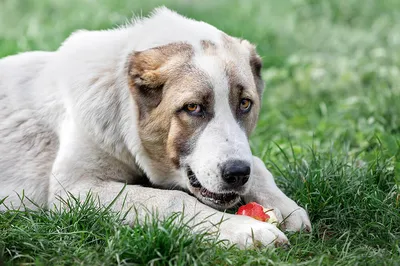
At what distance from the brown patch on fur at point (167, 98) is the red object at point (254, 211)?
476mm

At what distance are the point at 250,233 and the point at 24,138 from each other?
5.76 ft

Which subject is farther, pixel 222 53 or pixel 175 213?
pixel 222 53

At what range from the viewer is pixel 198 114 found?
13.8ft

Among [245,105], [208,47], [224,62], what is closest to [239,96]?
[245,105]

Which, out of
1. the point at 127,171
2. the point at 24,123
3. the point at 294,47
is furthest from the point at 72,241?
the point at 294,47

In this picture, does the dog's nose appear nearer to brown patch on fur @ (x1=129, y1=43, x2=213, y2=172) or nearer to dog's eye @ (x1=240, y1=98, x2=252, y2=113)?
brown patch on fur @ (x1=129, y1=43, x2=213, y2=172)

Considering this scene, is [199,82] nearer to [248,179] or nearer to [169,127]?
[169,127]

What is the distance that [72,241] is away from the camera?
3812mm

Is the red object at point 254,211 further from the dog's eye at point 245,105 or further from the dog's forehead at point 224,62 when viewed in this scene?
the dog's forehead at point 224,62

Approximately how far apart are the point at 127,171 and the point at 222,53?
37.9 inches

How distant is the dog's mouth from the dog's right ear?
49 cm

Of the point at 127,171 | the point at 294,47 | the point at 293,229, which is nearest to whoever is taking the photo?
the point at 293,229

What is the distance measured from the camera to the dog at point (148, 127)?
413 cm

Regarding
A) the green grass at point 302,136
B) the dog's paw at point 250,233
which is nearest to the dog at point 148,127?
the dog's paw at point 250,233
